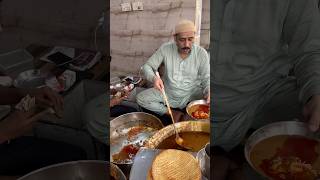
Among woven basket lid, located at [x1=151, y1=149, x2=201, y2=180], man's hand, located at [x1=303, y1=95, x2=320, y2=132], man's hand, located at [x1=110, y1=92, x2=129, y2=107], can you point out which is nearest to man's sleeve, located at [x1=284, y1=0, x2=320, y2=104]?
man's hand, located at [x1=303, y1=95, x2=320, y2=132]

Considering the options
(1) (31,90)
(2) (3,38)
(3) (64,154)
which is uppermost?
(2) (3,38)

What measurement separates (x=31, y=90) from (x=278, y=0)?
51 cm

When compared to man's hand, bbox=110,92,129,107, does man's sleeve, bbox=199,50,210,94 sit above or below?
above

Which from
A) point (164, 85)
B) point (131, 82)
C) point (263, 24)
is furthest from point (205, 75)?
point (263, 24)

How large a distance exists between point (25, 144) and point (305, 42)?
0.61 meters

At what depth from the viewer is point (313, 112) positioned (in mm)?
622

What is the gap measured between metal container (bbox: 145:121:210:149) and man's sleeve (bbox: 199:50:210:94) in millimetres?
127

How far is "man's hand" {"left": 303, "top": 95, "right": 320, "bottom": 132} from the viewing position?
62 centimetres

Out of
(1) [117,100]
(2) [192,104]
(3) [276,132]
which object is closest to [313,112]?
(3) [276,132]

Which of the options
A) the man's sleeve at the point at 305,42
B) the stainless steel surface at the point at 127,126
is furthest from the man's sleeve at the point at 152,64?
the man's sleeve at the point at 305,42

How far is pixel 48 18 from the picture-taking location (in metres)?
0.63

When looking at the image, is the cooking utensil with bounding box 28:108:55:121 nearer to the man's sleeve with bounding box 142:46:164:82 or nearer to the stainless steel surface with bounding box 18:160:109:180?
the stainless steel surface with bounding box 18:160:109:180

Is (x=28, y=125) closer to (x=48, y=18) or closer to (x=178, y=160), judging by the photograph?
(x=48, y=18)

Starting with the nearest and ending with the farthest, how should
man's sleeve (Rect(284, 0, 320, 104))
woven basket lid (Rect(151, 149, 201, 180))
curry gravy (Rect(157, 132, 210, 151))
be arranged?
man's sleeve (Rect(284, 0, 320, 104)) < woven basket lid (Rect(151, 149, 201, 180)) < curry gravy (Rect(157, 132, 210, 151))
